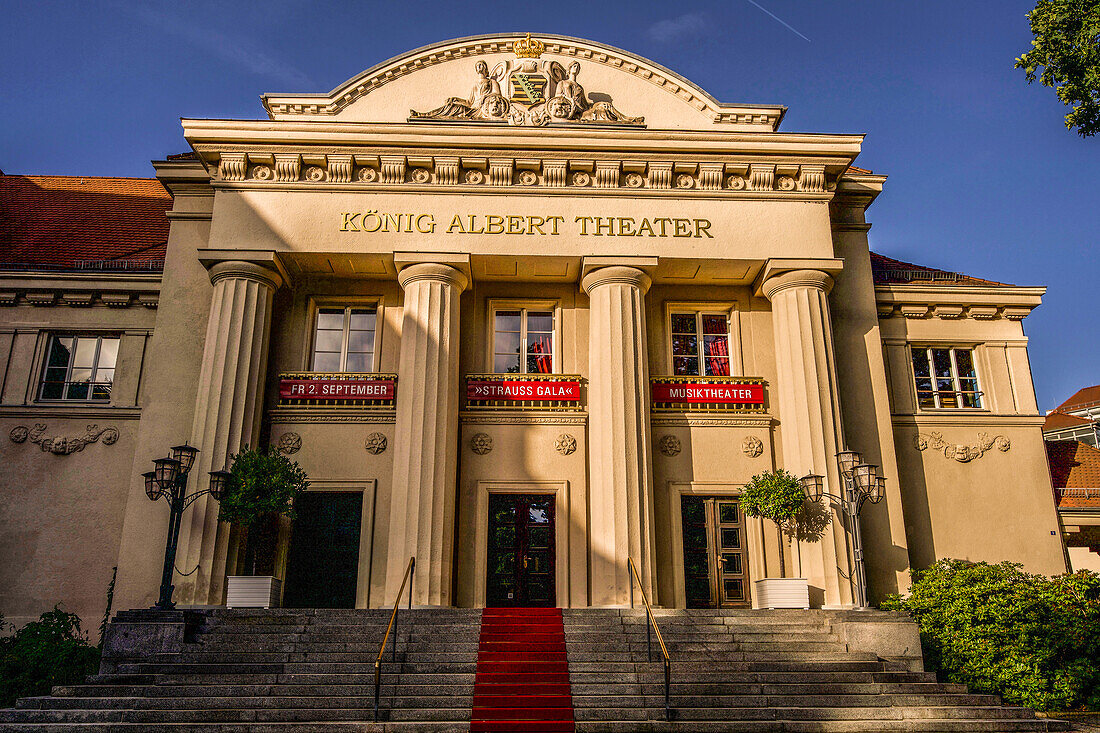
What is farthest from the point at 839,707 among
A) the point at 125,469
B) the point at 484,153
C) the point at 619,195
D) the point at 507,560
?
the point at 125,469

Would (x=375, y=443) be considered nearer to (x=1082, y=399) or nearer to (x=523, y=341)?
(x=523, y=341)

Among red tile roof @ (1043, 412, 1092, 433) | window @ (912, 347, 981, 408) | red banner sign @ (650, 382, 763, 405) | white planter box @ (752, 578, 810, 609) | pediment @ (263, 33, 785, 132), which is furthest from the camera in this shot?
red tile roof @ (1043, 412, 1092, 433)

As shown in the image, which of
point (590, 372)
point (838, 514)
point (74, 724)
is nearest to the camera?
point (74, 724)

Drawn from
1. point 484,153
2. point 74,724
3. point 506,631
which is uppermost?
point 484,153

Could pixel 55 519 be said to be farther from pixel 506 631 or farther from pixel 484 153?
pixel 484 153

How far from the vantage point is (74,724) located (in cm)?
1038

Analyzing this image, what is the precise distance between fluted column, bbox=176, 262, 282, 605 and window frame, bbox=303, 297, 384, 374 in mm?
1034

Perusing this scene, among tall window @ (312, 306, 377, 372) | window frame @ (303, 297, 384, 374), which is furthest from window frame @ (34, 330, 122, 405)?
tall window @ (312, 306, 377, 372)

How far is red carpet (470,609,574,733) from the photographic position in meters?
10.4

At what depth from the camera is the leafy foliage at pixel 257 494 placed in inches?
600

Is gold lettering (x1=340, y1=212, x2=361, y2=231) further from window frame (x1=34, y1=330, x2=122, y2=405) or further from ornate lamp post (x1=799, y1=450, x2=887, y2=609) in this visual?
ornate lamp post (x1=799, y1=450, x2=887, y2=609)

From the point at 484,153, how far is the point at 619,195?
9.81ft

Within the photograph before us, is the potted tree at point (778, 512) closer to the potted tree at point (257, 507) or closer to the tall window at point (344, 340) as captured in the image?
the tall window at point (344, 340)

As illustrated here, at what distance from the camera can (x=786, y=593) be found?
15.3m
